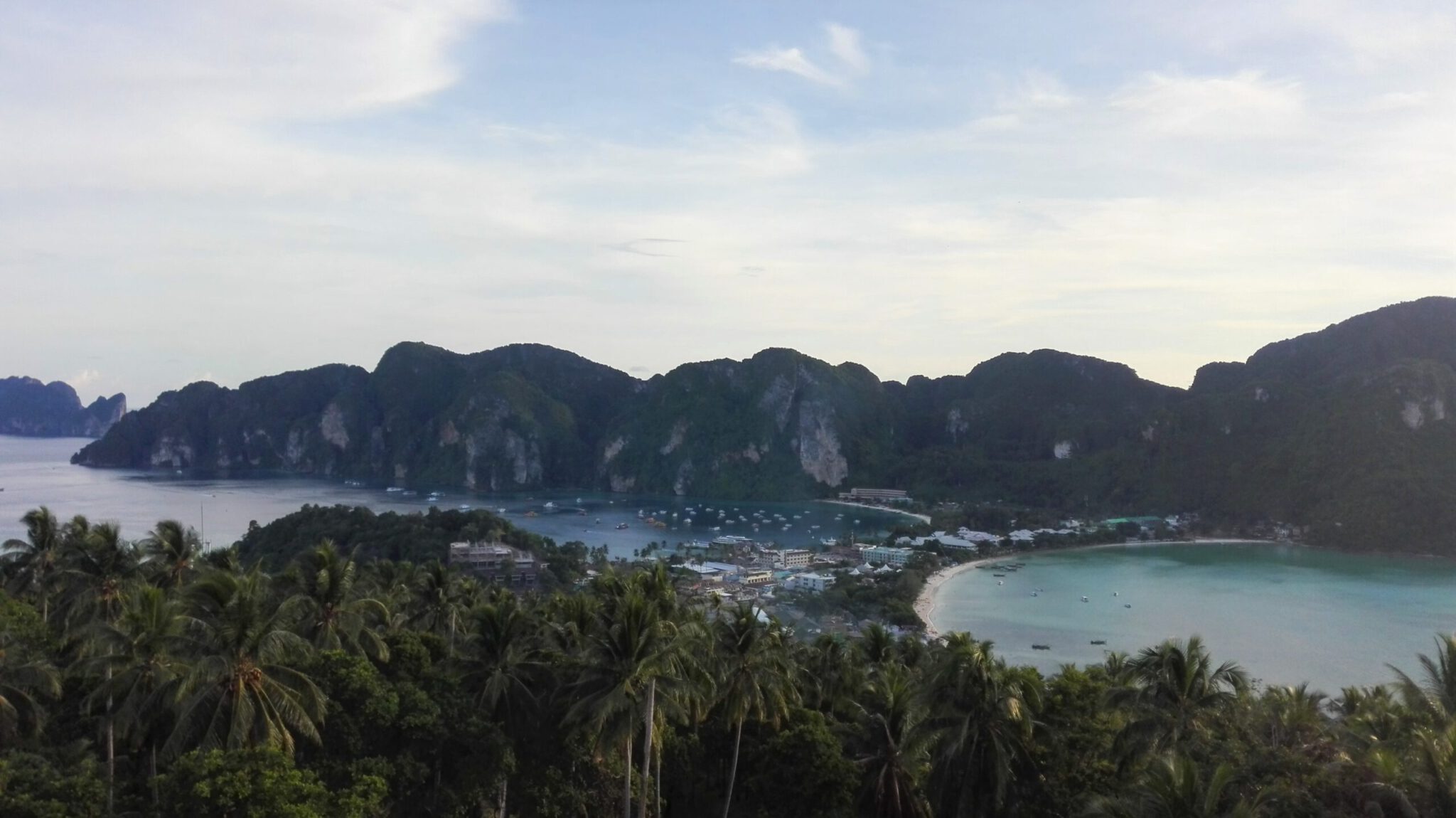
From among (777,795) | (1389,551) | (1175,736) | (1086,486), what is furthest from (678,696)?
(1086,486)

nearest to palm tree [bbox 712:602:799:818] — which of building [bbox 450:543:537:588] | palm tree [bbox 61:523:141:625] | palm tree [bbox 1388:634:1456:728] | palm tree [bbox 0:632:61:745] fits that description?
palm tree [bbox 1388:634:1456:728]

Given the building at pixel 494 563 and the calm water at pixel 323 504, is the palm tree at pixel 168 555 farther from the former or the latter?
the calm water at pixel 323 504

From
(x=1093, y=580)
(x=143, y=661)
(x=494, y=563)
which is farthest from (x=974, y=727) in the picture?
(x=1093, y=580)

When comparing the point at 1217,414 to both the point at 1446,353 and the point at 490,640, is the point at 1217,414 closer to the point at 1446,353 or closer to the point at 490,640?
the point at 1446,353

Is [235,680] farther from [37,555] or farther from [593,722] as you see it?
[37,555]

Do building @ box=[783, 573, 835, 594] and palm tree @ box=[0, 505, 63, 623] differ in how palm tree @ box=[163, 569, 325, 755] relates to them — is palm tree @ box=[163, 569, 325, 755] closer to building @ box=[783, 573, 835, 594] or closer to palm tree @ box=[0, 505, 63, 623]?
palm tree @ box=[0, 505, 63, 623]

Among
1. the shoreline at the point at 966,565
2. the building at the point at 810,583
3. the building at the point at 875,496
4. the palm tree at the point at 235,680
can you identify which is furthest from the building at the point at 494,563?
the building at the point at 875,496
